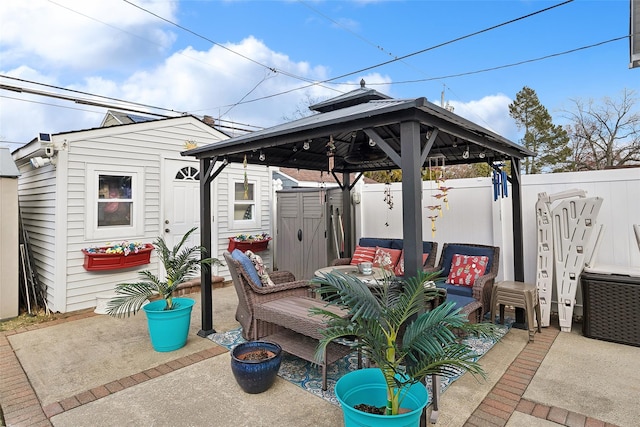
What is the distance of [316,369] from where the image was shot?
9.89ft

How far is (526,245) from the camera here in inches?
181

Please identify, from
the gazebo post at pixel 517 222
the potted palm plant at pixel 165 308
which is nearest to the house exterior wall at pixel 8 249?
the potted palm plant at pixel 165 308

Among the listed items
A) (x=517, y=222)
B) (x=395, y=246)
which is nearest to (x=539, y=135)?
(x=517, y=222)

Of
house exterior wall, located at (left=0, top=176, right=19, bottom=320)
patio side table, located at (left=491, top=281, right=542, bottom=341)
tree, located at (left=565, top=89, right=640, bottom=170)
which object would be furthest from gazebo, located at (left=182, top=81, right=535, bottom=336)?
tree, located at (left=565, top=89, right=640, bottom=170)

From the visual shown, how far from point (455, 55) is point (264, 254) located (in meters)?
6.72

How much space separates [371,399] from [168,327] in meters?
2.32

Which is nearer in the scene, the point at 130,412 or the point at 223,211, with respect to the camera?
the point at 130,412

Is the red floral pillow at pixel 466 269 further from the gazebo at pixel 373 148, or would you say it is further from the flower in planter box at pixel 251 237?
the flower in planter box at pixel 251 237

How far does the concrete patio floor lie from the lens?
232cm

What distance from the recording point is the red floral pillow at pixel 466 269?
14.0ft

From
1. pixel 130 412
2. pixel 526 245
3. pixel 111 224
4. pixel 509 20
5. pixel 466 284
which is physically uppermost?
pixel 509 20

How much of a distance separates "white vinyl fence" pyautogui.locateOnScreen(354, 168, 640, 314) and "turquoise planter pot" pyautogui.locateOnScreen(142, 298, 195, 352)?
357 centimetres

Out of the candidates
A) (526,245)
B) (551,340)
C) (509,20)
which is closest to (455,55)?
(509,20)

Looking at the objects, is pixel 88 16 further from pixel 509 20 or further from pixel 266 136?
pixel 509 20
